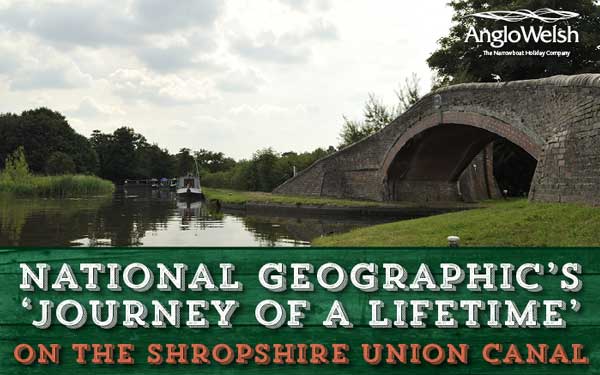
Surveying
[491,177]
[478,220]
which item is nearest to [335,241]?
[478,220]

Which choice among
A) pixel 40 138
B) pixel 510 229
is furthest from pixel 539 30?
pixel 40 138

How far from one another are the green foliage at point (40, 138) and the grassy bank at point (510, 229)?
A: 52357mm

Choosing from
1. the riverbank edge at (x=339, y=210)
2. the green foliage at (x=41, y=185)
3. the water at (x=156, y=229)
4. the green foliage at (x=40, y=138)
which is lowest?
the water at (x=156, y=229)

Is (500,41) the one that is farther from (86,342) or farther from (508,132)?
(86,342)

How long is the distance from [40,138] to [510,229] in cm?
5625

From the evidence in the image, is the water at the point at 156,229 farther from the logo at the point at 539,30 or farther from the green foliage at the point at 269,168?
the green foliage at the point at 269,168

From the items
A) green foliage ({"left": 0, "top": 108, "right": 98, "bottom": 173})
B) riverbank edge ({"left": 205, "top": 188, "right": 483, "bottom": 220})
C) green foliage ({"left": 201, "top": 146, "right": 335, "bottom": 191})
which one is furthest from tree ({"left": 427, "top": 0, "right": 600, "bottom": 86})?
green foliage ({"left": 0, "top": 108, "right": 98, "bottom": 173})

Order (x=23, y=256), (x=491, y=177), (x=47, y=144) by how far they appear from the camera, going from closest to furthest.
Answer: (x=23, y=256)
(x=491, y=177)
(x=47, y=144)

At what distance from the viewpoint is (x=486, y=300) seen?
2.27 m

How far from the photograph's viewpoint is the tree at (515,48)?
69.8ft

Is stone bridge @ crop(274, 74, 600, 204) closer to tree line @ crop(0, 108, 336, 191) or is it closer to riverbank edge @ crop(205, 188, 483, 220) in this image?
riverbank edge @ crop(205, 188, 483, 220)

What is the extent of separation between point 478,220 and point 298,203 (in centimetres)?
1295

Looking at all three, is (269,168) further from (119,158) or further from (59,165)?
(119,158)

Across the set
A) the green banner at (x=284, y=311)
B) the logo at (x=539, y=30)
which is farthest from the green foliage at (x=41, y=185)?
the green banner at (x=284, y=311)
